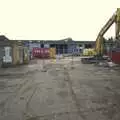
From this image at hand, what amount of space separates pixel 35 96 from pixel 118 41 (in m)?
21.3

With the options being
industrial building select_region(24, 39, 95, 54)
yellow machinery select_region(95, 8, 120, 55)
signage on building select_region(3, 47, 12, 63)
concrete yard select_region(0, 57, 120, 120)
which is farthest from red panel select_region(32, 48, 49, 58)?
concrete yard select_region(0, 57, 120, 120)

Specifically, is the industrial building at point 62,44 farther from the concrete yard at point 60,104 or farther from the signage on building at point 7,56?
the concrete yard at point 60,104

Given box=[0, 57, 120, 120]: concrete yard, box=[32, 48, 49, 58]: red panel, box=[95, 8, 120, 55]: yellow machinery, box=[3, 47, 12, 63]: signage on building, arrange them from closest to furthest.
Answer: box=[0, 57, 120, 120]: concrete yard → box=[95, 8, 120, 55]: yellow machinery → box=[3, 47, 12, 63]: signage on building → box=[32, 48, 49, 58]: red panel

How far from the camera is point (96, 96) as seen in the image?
11422 mm

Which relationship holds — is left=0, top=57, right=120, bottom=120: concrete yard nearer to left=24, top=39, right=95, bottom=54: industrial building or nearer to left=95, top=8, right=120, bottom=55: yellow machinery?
left=95, top=8, right=120, bottom=55: yellow machinery

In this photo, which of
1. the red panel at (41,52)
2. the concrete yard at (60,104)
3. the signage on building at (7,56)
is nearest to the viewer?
the concrete yard at (60,104)

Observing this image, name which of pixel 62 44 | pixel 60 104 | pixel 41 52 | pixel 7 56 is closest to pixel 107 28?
pixel 7 56

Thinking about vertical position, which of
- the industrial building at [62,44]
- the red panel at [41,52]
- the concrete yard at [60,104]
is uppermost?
the industrial building at [62,44]

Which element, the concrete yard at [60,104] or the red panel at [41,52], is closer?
the concrete yard at [60,104]

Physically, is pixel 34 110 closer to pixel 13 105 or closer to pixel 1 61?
pixel 13 105

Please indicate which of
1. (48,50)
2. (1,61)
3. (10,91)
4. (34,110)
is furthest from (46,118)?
(48,50)

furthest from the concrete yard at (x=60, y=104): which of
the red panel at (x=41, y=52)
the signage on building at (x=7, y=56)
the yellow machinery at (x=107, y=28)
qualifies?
the red panel at (x=41, y=52)

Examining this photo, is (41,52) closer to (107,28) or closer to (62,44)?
(107,28)

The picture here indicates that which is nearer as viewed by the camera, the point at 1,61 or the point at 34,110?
the point at 34,110
